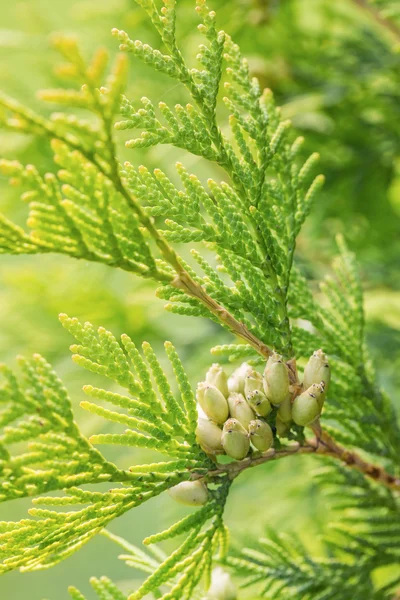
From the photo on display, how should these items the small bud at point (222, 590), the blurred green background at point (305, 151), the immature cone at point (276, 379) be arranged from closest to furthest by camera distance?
the immature cone at point (276, 379) → the small bud at point (222, 590) → the blurred green background at point (305, 151)

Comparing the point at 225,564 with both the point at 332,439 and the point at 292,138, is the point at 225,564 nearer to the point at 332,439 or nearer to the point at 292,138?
the point at 332,439

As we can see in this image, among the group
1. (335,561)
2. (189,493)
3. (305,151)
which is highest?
(305,151)

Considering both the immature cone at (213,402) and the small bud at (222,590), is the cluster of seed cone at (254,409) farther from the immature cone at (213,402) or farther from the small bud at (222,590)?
the small bud at (222,590)

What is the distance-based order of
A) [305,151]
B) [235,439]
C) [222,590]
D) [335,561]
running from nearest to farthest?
[235,439] → [222,590] → [335,561] → [305,151]

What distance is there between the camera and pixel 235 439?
0.57m

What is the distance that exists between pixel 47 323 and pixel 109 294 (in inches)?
7.4

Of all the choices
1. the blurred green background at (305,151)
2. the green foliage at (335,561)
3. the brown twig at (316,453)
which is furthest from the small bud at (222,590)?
the blurred green background at (305,151)

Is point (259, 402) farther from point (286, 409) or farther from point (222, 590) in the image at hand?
point (222, 590)

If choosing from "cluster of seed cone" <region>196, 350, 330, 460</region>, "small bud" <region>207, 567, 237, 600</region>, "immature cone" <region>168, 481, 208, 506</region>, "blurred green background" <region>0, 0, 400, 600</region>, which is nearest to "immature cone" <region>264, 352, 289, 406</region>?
"cluster of seed cone" <region>196, 350, 330, 460</region>

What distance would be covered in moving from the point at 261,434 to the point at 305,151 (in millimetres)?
1052


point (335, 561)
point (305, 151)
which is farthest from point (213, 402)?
point (305, 151)

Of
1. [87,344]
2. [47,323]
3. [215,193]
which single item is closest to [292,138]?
[47,323]

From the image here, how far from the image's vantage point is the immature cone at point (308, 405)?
0.57 metres

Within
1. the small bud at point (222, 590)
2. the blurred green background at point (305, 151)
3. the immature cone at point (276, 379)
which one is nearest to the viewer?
the immature cone at point (276, 379)
